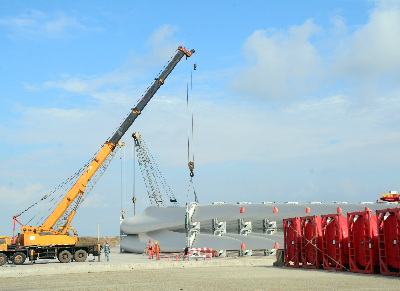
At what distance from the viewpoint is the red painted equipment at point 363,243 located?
19.7 meters

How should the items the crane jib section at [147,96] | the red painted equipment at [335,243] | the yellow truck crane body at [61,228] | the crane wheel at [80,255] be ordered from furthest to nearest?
the crane jib section at [147,96] → the yellow truck crane body at [61,228] → the crane wheel at [80,255] → the red painted equipment at [335,243]

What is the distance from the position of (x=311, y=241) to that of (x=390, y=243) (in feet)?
19.7

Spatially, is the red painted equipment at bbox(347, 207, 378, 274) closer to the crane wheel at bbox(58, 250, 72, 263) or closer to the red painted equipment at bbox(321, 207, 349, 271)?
the red painted equipment at bbox(321, 207, 349, 271)

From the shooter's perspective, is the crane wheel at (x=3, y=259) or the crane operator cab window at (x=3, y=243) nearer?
the crane wheel at (x=3, y=259)

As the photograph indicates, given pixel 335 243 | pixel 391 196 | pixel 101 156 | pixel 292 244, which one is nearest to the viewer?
pixel 335 243

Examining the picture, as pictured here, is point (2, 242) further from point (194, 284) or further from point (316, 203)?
point (316, 203)

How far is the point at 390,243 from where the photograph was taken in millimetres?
18766

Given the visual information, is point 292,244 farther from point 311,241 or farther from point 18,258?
point 18,258

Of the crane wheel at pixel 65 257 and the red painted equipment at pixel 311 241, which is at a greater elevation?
the red painted equipment at pixel 311 241

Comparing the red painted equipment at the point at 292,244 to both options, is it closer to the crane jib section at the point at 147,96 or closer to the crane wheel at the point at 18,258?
the crane wheel at the point at 18,258

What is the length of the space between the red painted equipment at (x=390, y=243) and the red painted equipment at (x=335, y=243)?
2678 mm

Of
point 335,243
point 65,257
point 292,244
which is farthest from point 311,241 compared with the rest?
point 65,257

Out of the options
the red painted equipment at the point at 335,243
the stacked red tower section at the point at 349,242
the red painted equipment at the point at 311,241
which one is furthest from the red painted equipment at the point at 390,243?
the red painted equipment at the point at 311,241

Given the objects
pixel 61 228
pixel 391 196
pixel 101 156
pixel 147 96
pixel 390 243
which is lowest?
pixel 390 243
